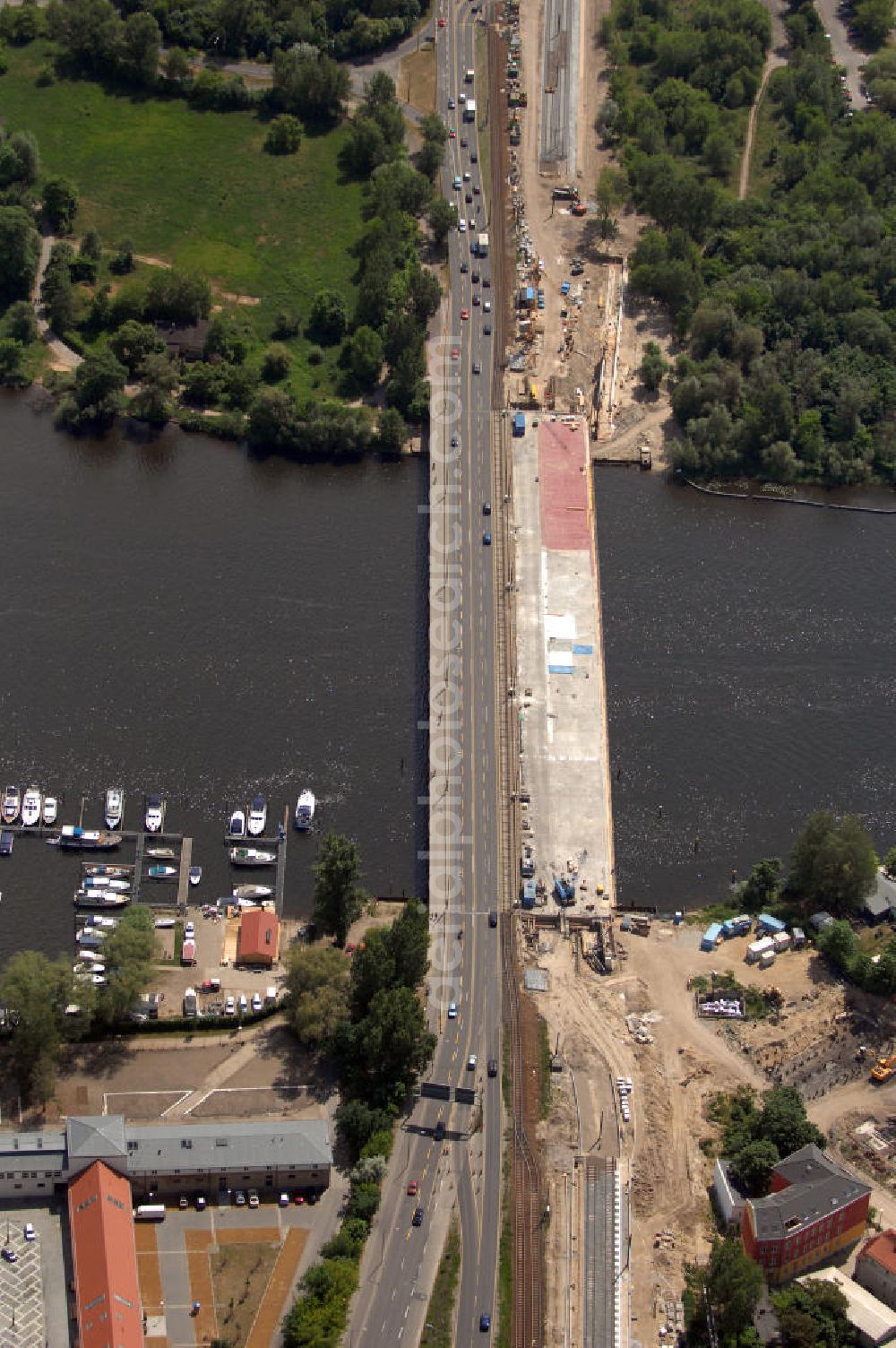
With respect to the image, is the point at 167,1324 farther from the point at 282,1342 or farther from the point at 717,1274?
the point at 717,1274

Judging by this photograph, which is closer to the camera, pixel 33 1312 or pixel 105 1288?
pixel 105 1288

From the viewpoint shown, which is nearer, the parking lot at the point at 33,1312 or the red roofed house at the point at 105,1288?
the red roofed house at the point at 105,1288

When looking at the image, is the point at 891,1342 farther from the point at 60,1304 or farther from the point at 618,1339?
the point at 60,1304

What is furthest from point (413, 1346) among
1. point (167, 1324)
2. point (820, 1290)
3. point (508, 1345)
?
point (820, 1290)

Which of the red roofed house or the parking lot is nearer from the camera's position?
the red roofed house

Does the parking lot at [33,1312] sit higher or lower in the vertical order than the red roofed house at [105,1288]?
lower

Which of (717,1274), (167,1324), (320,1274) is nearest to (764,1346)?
(717,1274)

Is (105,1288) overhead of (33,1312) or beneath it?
overhead

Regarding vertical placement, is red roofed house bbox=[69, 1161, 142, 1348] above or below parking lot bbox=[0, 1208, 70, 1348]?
above

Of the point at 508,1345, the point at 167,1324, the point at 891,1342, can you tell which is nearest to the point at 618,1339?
the point at 508,1345
